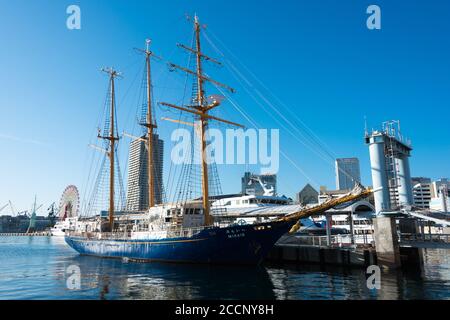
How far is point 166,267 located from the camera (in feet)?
104

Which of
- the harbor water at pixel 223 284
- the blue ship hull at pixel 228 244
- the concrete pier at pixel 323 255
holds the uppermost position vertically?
the blue ship hull at pixel 228 244

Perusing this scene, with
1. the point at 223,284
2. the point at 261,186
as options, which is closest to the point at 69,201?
the point at 261,186

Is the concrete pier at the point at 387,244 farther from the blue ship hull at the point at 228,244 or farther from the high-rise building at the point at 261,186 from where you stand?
the high-rise building at the point at 261,186

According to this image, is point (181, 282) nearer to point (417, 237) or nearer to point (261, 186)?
point (417, 237)

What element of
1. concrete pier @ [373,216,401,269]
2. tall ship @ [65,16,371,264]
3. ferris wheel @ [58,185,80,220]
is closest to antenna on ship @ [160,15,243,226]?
tall ship @ [65,16,371,264]

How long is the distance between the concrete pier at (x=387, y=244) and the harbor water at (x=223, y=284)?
1.15 m

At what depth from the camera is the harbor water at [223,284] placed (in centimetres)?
1983

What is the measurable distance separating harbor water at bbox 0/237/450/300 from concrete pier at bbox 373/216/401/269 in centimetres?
115

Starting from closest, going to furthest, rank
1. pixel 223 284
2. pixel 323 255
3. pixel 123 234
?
1. pixel 223 284
2. pixel 323 255
3. pixel 123 234

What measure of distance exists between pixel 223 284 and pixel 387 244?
14.4m

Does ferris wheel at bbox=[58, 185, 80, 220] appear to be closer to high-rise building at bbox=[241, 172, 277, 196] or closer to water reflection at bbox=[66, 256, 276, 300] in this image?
high-rise building at bbox=[241, 172, 277, 196]

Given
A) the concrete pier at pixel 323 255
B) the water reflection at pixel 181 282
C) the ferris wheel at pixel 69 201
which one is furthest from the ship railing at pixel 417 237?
the ferris wheel at pixel 69 201

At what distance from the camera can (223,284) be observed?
908 inches
